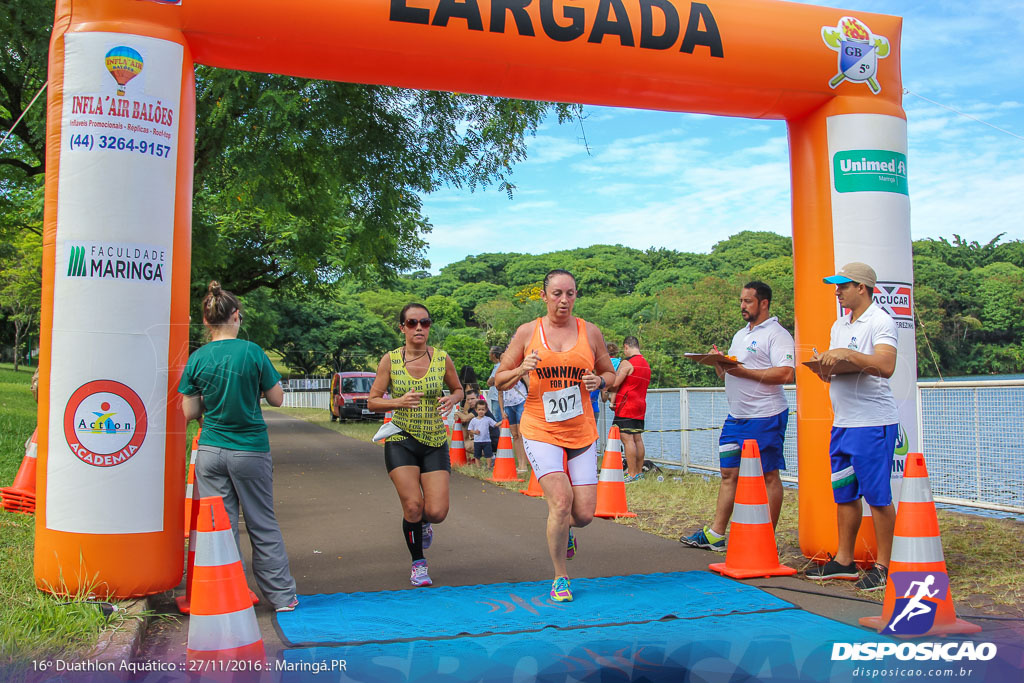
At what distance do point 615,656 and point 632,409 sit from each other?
727 centimetres

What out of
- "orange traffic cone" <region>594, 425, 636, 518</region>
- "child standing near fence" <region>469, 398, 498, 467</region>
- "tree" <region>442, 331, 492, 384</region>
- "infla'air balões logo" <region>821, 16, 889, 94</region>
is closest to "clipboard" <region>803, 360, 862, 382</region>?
"infla'air balões logo" <region>821, 16, 889, 94</region>

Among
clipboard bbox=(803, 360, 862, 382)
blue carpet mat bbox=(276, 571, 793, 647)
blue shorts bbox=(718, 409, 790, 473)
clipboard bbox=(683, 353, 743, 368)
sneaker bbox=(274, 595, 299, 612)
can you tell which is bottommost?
blue carpet mat bbox=(276, 571, 793, 647)

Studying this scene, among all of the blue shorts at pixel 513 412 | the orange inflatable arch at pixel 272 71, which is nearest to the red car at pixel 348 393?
the blue shorts at pixel 513 412

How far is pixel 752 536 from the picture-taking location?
5840 millimetres

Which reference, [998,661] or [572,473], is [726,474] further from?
[998,661]

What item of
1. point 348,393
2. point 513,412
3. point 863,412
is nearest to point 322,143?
point 513,412

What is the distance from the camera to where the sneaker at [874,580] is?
535cm

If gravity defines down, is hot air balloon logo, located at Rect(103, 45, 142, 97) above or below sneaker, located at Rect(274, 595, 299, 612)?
above

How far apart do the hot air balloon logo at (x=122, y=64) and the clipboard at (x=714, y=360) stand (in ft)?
13.6

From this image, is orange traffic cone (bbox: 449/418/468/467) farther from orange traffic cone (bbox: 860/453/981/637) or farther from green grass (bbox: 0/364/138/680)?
orange traffic cone (bbox: 860/453/981/637)

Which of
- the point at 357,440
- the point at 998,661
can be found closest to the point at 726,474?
the point at 998,661

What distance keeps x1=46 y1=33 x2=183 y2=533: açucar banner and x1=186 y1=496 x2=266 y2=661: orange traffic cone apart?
111 cm

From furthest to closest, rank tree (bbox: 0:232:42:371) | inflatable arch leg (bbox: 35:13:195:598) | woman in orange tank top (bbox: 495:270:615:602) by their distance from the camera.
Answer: tree (bbox: 0:232:42:371) → woman in orange tank top (bbox: 495:270:615:602) → inflatable arch leg (bbox: 35:13:195:598)

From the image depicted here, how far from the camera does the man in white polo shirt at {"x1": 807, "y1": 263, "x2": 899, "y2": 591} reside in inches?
203
